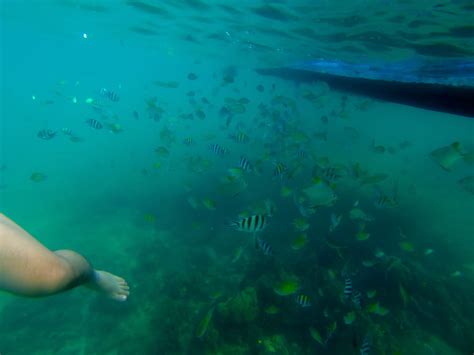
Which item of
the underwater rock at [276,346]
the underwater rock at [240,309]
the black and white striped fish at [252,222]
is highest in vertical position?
the black and white striped fish at [252,222]

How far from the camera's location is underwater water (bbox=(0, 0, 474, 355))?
752cm

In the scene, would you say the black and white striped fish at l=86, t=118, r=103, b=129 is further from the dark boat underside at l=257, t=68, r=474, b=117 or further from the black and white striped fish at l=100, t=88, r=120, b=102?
the dark boat underside at l=257, t=68, r=474, b=117

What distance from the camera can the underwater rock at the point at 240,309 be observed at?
7.28m

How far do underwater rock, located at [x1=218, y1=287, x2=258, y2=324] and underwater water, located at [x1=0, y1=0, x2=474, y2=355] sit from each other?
0.05m

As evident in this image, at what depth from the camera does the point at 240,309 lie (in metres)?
7.34

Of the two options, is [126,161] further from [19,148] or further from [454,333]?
[454,333]

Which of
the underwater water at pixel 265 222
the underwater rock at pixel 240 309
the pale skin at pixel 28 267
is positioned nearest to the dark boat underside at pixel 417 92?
the underwater water at pixel 265 222

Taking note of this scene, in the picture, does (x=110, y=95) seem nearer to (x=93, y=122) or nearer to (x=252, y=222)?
(x=93, y=122)

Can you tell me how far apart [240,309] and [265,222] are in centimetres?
322

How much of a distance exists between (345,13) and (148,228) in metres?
15.0

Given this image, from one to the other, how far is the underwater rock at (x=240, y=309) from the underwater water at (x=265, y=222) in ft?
0.17

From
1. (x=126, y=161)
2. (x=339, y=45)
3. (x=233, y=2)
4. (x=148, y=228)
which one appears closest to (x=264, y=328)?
(x=148, y=228)

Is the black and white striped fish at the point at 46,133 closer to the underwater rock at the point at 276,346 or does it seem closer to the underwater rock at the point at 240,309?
the underwater rock at the point at 240,309

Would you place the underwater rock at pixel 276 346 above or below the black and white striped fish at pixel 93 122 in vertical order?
below
